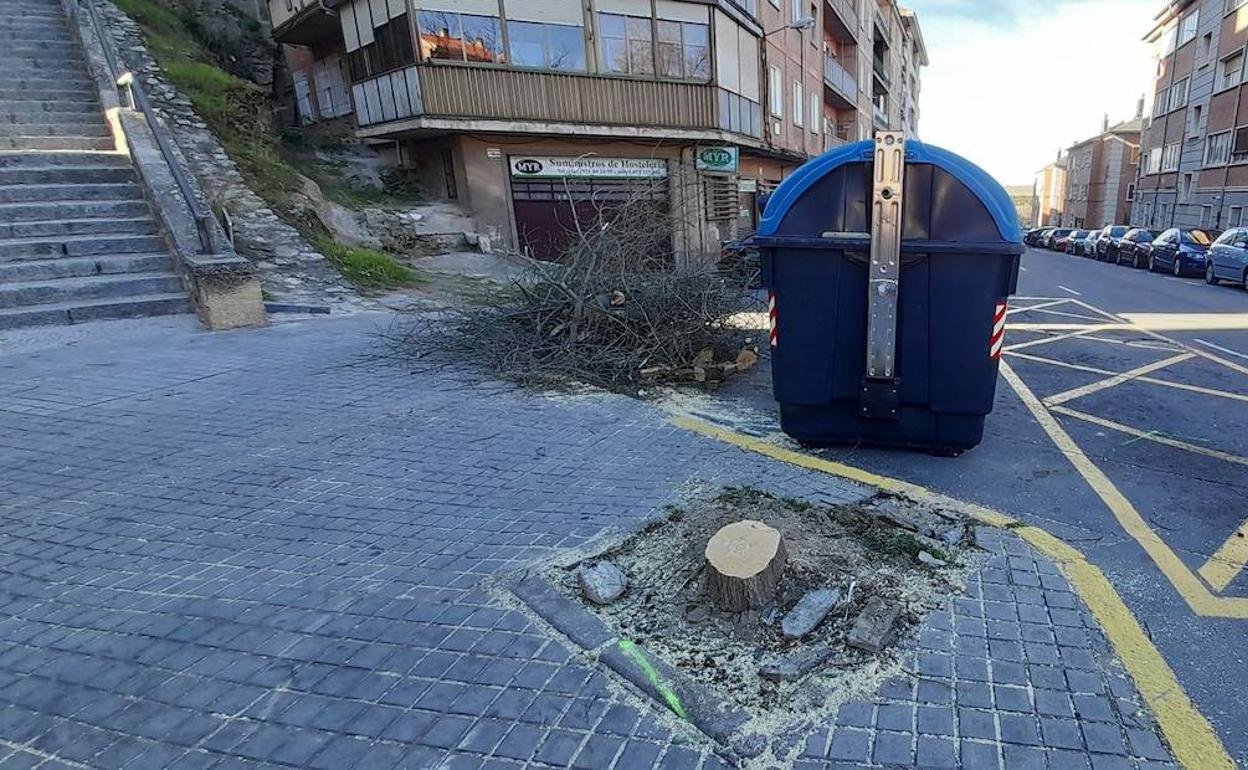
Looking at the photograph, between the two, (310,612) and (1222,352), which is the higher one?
(310,612)

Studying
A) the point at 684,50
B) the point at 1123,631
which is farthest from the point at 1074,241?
the point at 1123,631

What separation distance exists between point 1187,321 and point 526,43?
1472 centimetres

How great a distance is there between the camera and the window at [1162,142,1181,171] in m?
34.9

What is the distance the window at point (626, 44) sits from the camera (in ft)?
55.7

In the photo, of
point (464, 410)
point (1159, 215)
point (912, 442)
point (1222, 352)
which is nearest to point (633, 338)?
point (464, 410)

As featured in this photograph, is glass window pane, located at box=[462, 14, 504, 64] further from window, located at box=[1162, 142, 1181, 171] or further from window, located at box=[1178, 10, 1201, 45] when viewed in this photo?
window, located at box=[1178, 10, 1201, 45]

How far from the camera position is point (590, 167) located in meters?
18.2

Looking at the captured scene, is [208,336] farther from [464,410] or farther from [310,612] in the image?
[310,612]

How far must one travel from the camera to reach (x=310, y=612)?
2.79 m

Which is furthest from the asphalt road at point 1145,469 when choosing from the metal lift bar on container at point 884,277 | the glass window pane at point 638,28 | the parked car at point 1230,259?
the glass window pane at point 638,28

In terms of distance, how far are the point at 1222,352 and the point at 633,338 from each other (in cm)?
716

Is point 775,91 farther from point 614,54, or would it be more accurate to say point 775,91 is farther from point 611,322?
point 611,322

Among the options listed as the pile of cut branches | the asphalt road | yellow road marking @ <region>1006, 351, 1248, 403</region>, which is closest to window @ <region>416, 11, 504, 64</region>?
the pile of cut branches

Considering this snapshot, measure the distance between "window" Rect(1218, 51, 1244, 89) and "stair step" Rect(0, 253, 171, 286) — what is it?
4044cm
